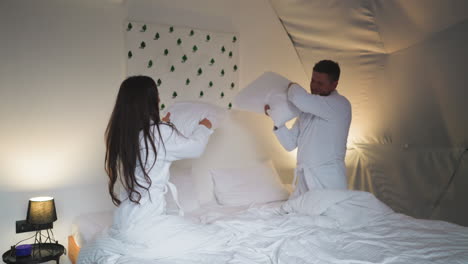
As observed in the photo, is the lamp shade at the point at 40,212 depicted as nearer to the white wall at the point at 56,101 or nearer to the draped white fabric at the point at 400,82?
the white wall at the point at 56,101

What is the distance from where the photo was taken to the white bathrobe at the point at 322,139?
95.1 inches

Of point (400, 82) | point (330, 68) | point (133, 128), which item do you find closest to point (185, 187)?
point (133, 128)

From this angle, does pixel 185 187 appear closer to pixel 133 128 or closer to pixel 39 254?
pixel 39 254

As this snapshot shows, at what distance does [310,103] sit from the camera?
239 centimetres

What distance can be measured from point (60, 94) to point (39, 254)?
106 centimetres

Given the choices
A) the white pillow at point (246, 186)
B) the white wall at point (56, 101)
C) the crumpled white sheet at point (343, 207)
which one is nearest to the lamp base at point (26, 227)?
the white wall at point (56, 101)

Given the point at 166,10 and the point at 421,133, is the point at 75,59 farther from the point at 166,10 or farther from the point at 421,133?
the point at 421,133

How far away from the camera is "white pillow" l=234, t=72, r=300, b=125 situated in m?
2.57

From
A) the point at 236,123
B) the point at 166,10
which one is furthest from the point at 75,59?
the point at 236,123

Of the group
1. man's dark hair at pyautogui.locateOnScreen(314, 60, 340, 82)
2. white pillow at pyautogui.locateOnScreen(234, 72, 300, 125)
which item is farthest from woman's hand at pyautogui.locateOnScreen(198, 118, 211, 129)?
man's dark hair at pyautogui.locateOnScreen(314, 60, 340, 82)

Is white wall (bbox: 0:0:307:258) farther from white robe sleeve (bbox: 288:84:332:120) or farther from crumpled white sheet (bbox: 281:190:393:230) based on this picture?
crumpled white sheet (bbox: 281:190:393:230)

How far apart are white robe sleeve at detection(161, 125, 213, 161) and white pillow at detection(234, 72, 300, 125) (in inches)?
32.3

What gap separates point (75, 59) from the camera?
2.60 m

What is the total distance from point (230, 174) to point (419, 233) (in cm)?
152
